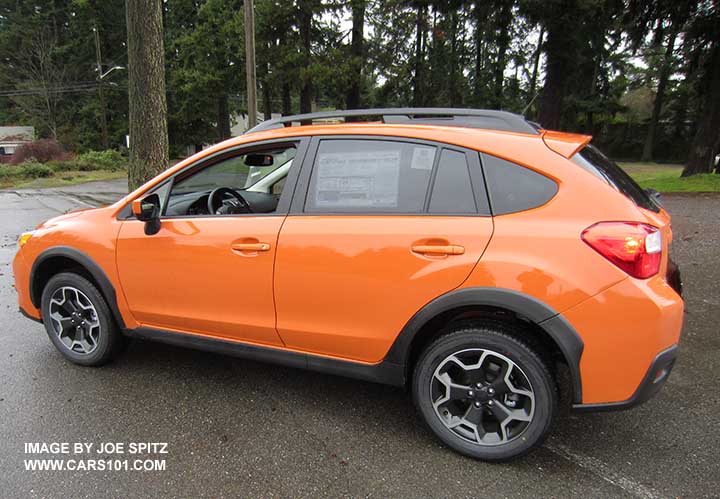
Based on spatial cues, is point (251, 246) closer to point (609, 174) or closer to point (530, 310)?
point (530, 310)

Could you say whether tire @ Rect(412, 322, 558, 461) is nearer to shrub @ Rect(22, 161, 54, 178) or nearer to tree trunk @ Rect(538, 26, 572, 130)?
tree trunk @ Rect(538, 26, 572, 130)

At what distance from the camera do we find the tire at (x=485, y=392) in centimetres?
229

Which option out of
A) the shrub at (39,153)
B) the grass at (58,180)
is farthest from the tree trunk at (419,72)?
the shrub at (39,153)

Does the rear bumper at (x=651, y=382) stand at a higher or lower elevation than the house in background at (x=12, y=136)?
lower

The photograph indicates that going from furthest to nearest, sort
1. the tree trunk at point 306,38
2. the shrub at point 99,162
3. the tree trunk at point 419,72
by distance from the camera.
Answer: the tree trunk at point 419,72 < the shrub at point 99,162 < the tree trunk at point 306,38

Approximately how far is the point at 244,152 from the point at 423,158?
47.4 inches

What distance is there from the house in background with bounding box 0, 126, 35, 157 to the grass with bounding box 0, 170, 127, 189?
23094 millimetres

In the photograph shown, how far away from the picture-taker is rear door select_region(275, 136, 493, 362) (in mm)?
2361

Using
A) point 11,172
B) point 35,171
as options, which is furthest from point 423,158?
point 11,172

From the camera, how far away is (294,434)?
268 cm

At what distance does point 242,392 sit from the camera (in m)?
3.11

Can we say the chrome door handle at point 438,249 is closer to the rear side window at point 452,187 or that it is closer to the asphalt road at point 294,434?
the rear side window at point 452,187

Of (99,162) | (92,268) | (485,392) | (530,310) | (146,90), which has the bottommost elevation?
(485,392)

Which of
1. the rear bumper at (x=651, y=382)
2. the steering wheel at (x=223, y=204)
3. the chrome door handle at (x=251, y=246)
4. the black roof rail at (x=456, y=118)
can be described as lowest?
the rear bumper at (x=651, y=382)
